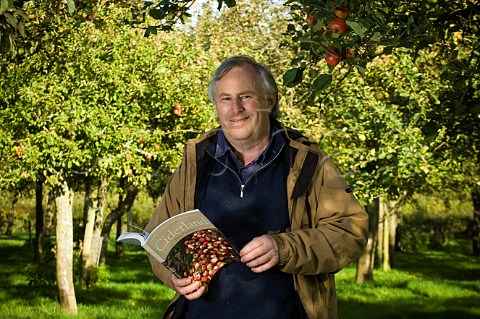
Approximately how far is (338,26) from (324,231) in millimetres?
861

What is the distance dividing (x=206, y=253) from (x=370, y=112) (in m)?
8.76

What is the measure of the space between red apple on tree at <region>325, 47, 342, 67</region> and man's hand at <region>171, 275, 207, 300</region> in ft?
3.64

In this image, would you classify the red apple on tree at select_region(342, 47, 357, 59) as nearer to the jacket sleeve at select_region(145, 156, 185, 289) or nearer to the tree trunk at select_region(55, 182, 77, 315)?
the jacket sleeve at select_region(145, 156, 185, 289)

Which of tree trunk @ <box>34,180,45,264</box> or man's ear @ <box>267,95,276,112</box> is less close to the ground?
man's ear @ <box>267,95,276,112</box>

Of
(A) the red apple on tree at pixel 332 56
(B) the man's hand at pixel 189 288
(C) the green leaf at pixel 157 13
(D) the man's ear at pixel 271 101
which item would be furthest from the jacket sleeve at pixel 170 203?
(C) the green leaf at pixel 157 13

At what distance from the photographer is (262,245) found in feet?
9.11

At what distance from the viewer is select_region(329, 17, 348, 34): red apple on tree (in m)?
3.14

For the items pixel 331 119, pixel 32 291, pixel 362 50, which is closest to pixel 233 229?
pixel 362 50

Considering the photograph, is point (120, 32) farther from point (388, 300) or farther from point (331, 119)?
point (388, 300)

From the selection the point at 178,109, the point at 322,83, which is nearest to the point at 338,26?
the point at 322,83

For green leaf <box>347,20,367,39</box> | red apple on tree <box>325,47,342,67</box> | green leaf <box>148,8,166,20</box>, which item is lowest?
red apple on tree <box>325,47,342,67</box>

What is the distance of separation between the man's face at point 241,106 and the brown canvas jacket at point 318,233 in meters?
0.17

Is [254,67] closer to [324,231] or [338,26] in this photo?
[338,26]

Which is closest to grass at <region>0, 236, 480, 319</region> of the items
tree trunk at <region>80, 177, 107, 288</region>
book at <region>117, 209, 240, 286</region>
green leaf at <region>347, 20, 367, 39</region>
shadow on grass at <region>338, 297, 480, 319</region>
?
shadow on grass at <region>338, 297, 480, 319</region>
